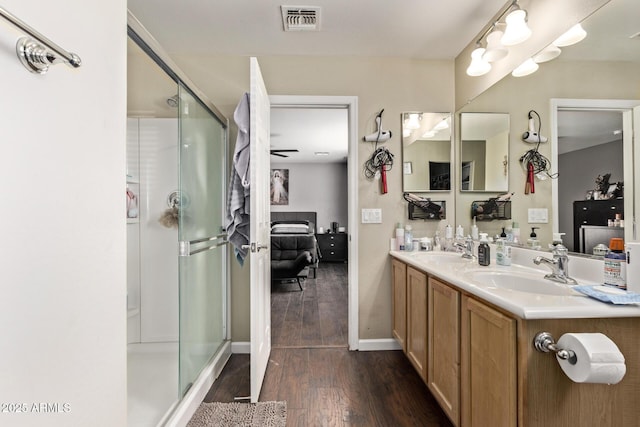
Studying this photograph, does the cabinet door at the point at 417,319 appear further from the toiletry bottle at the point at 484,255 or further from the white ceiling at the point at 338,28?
the white ceiling at the point at 338,28

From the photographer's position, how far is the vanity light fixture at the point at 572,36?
1.35 metres

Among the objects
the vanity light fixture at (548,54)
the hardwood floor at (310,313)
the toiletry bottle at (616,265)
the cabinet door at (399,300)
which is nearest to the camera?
the toiletry bottle at (616,265)

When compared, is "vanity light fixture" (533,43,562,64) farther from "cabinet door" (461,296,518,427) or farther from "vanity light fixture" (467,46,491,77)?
"cabinet door" (461,296,518,427)

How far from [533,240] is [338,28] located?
182 cm

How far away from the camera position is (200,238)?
1893 mm

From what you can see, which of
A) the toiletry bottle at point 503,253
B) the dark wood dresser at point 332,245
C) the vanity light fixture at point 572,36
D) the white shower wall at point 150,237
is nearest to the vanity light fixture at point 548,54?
the vanity light fixture at point 572,36

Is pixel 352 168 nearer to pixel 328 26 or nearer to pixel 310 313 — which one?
pixel 328 26

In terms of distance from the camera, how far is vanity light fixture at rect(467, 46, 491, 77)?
197cm

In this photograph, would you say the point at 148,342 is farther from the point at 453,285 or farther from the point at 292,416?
the point at 453,285

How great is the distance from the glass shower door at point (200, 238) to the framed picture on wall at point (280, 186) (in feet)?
15.3

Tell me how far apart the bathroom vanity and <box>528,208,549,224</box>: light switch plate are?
0.32 m

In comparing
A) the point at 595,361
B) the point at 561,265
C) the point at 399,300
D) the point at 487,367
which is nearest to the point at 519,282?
the point at 561,265

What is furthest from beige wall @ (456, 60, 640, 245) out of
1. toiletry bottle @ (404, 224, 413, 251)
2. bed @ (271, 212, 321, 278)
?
bed @ (271, 212, 321, 278)

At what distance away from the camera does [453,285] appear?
4.58 feet
